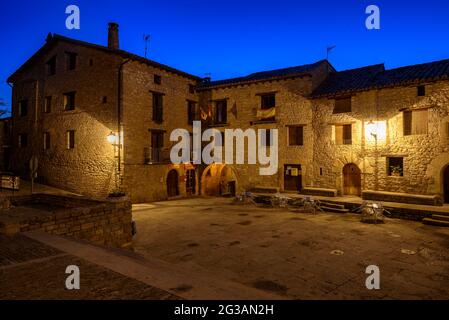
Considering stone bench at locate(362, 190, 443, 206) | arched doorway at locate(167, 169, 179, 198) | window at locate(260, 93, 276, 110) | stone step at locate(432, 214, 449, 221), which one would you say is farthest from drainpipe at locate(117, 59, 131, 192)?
stone step at locate(432, 214, 449, 221)

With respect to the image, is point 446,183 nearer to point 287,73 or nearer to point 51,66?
point 287,73

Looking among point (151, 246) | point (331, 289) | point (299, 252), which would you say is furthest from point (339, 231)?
point (151, 246)

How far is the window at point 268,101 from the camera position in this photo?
21.0 m

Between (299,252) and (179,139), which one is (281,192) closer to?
(179,139)

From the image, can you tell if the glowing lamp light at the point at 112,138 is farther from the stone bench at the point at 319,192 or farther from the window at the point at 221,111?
the stone bench at the point at 319,192

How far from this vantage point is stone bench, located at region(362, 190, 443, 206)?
14.3m

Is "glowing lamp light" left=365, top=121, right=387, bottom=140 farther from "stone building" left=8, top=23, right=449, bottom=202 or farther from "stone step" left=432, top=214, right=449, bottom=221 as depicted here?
"stone step" left=432, top=214, right=449, bottom=221

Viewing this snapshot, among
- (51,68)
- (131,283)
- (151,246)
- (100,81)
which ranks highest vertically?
(51,68)

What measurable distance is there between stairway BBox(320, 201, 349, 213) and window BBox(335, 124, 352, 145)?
441 centimetres

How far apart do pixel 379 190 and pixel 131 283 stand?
16251mm

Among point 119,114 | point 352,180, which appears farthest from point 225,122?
point 352,180

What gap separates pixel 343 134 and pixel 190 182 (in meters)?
11.7

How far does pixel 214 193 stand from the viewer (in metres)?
25.1

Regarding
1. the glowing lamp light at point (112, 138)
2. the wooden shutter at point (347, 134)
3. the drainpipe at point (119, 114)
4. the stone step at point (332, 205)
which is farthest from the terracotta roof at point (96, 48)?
the stone step at point (332, 205)
